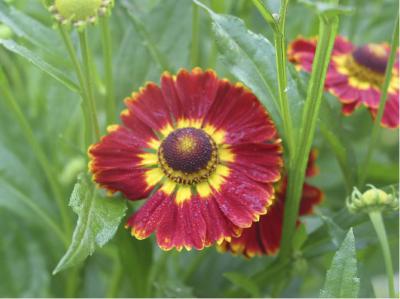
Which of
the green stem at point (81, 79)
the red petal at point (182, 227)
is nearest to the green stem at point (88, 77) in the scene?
the green stem at point (81, 79)

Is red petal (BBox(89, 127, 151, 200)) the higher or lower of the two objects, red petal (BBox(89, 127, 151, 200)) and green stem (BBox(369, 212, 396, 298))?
the higher

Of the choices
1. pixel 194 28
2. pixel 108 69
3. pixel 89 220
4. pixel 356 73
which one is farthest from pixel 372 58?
pixel 89 220

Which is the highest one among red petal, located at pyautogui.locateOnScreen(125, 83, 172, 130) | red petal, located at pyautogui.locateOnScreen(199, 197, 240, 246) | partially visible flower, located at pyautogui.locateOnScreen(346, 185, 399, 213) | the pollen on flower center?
red petal, located at pyautogui.locateOnScreen(125, 83, 172, 130)

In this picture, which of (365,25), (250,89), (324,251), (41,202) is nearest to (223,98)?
(250,89)

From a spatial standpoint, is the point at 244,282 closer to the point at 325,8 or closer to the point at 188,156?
the point at 188,156

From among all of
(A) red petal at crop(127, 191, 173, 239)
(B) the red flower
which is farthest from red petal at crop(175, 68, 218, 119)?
(A) red petal at crop(127, 191, 173, 239)

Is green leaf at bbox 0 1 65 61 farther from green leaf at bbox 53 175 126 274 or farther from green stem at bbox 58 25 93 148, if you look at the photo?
green leaf at bbox 53 175 126 274

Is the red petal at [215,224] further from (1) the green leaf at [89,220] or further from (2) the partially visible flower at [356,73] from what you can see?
(2) the partially visible flower at [356,73]
